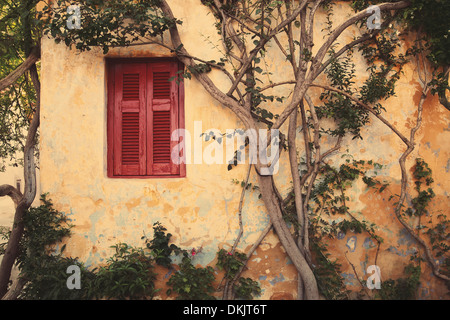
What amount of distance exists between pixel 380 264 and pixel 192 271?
2.23m

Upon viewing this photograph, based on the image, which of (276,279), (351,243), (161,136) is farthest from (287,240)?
(161,136)

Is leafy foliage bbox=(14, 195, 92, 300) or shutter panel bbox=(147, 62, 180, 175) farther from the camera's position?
shutter panel bbox=(147, 62, 180, 175)

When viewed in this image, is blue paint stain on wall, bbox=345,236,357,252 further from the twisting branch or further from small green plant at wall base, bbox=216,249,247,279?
the twisting branch

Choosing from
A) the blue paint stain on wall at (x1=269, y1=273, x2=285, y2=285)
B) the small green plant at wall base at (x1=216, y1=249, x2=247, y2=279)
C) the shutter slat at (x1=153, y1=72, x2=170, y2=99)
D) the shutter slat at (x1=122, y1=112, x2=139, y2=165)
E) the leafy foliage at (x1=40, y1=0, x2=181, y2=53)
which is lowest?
the blue paint stain on wall at (x1=269, y1=273, x2=285, y2=285)

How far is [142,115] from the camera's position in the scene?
4.27 m

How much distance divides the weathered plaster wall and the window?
17 cm

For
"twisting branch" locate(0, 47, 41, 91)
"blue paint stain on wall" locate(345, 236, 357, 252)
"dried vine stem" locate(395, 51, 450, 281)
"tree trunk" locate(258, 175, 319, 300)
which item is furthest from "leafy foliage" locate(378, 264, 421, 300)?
"twisting branch" locate(0, 47, 41, 91)

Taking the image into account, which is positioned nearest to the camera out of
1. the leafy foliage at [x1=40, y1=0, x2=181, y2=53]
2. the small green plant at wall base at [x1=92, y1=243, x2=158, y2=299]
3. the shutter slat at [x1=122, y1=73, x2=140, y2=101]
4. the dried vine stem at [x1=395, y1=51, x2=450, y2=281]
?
the small green plant at wall base at [x1=92, y1=243, x2=158, y2=299]

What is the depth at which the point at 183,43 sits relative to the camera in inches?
163

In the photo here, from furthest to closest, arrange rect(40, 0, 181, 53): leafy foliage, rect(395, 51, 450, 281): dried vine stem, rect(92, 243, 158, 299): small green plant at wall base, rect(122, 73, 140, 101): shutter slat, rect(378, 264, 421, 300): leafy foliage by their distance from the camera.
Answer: rect(122, 73, 140, 101): shutter slat < rect(395, 51, 450, 281): dried vine stem < rect(378, 264, 421, 300): leafy foliage < rect(40, 0, 181, 53): leafy foliage < rect(92, 243, 158, 299): small green plant at wall base

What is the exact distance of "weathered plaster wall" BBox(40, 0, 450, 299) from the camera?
3988 millimetres

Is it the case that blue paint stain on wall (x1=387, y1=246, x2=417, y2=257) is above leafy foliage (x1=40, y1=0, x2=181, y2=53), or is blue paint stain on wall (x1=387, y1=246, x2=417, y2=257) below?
below

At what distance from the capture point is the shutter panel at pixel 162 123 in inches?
166

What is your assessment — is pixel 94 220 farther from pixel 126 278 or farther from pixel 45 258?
pixel 126 278
